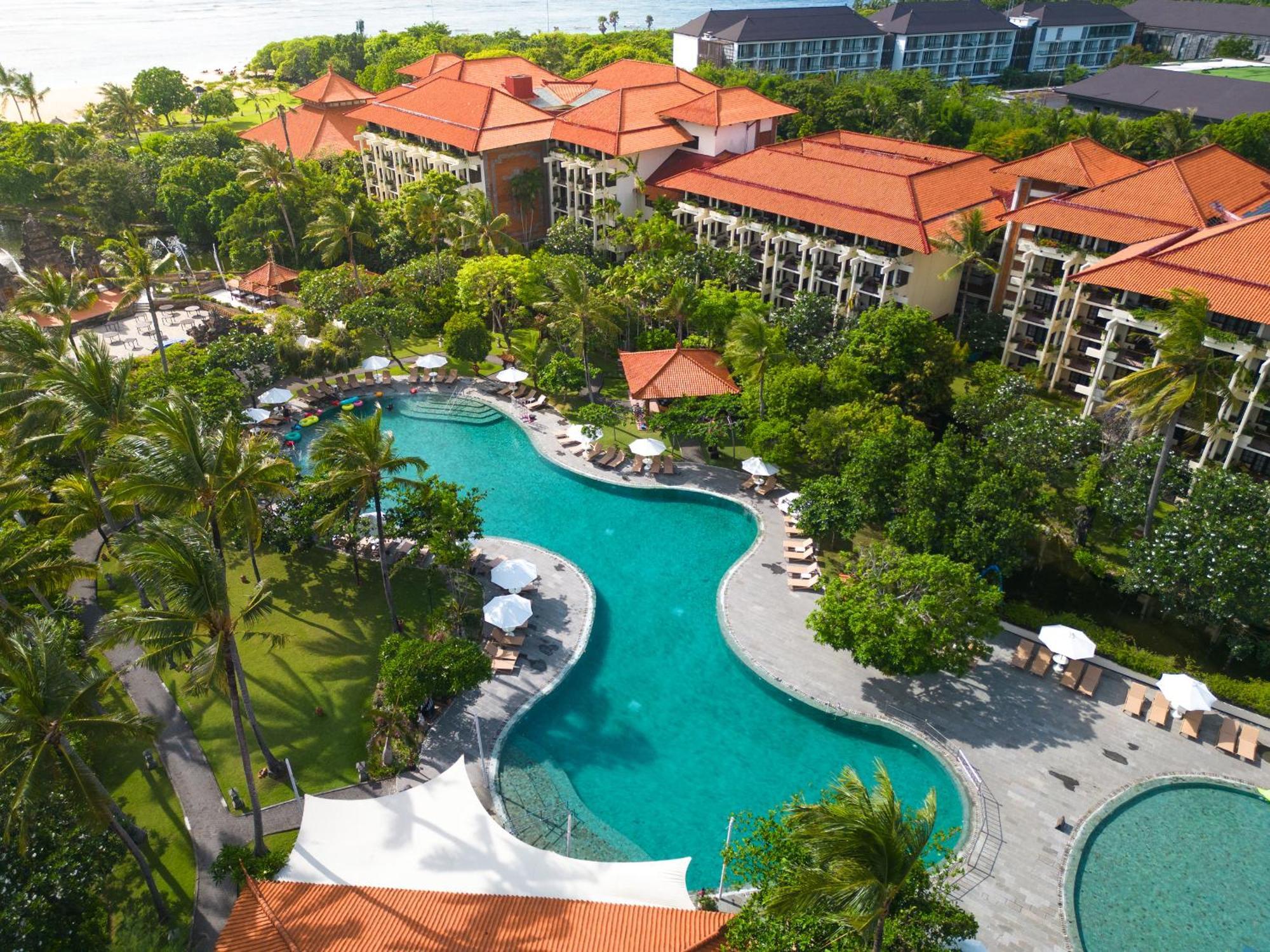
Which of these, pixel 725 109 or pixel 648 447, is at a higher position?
pixel 725 109

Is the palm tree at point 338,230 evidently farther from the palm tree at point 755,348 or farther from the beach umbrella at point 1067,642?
the beach umbrella at point 1067,642

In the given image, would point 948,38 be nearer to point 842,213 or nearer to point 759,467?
point 842,213

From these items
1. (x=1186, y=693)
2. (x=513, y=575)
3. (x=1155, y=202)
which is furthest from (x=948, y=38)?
(x=513, y=575)

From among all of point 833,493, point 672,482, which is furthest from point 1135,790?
point 672,482

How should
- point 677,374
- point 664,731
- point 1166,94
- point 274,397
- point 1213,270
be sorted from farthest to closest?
point 1166,94 → point 274,397 → point 677,374 → point 1213,270 → point 664,731

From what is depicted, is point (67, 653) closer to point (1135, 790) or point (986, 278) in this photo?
point (1135, 790)

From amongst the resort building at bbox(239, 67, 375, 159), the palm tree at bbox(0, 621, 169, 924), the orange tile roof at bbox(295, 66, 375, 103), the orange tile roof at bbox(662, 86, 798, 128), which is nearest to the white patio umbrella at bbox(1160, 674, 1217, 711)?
A: the palm tree at bbox(0, 621, 169, 924)
